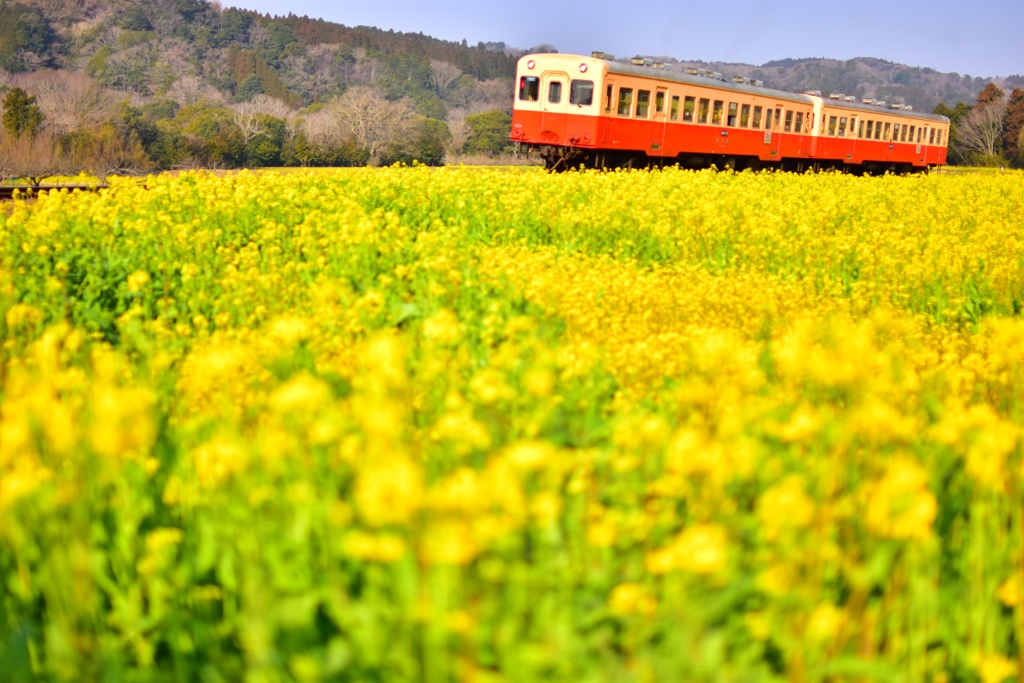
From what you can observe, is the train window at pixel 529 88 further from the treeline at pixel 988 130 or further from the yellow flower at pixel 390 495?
the treeline at pixel 988 130

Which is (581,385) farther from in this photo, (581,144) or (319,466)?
(581,144)

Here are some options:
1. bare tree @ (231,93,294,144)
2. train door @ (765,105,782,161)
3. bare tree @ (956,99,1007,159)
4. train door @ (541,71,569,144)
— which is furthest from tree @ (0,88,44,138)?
bare tree @ (956,99,1007,159)

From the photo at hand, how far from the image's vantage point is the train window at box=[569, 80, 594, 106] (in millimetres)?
20703

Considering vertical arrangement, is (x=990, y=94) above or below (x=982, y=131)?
above

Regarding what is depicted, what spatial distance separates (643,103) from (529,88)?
8.86 feet

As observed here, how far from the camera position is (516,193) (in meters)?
12.0

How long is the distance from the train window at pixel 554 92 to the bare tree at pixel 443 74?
6681 centimetres

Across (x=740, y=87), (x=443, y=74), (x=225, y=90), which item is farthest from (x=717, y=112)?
(x=443, y=74)

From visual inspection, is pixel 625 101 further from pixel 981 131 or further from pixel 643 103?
pixel 981 131

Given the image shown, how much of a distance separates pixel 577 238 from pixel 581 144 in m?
11.1

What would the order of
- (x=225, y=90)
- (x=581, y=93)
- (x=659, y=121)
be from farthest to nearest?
(x=225, y=90) < (x=659, y=121) < (x=581, y=93)

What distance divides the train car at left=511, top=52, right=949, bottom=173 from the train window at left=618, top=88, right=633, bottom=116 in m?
0.02

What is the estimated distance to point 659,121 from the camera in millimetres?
22453

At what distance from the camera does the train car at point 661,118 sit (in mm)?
21000
